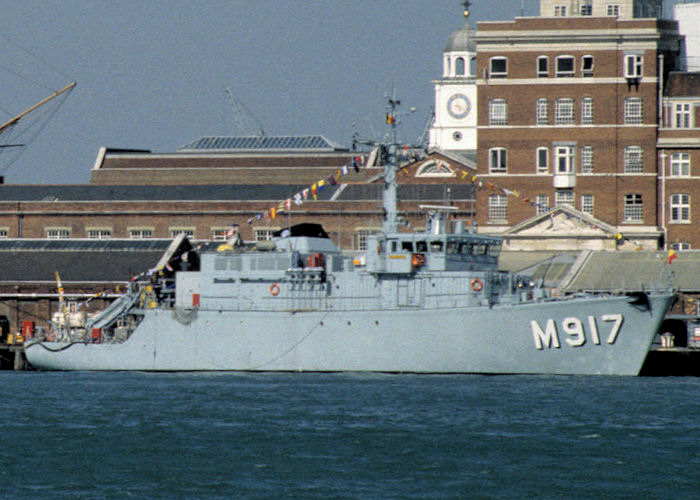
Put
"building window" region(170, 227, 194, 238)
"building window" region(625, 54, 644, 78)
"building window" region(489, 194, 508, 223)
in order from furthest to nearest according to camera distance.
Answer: "building window" region(170, 227, 194, 238), "building window" region(489, 194, 508, 223), "building window" region(625, 54, 644, 78)

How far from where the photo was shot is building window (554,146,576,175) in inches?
3428

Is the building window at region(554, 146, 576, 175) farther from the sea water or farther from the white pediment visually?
the sea water

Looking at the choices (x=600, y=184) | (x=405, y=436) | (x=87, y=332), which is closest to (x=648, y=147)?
(x=600, y=184)

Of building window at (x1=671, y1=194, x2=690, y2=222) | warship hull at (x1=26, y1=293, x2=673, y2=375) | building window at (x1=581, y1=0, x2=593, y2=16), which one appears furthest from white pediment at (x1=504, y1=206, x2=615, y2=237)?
warship hull at (x1=26, y1=293, x2=673, y2=375)

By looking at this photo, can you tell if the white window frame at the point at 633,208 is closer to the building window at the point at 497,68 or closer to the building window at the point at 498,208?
the building window at the point at 498,208

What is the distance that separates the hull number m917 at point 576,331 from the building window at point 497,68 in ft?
111

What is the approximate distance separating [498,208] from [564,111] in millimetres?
6704

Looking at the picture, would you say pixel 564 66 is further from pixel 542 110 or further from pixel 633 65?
pixel 633 65

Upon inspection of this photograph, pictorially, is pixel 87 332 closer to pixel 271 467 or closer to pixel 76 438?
pixel 76 438

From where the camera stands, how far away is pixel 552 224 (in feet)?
283

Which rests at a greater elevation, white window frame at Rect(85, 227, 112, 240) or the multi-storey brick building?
the multi-storey brick building

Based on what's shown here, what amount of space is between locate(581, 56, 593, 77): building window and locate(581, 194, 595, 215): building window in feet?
22.1

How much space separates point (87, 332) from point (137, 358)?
371 cm

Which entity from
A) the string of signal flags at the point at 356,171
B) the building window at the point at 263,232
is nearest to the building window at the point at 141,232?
the building window at the point at 263,232
